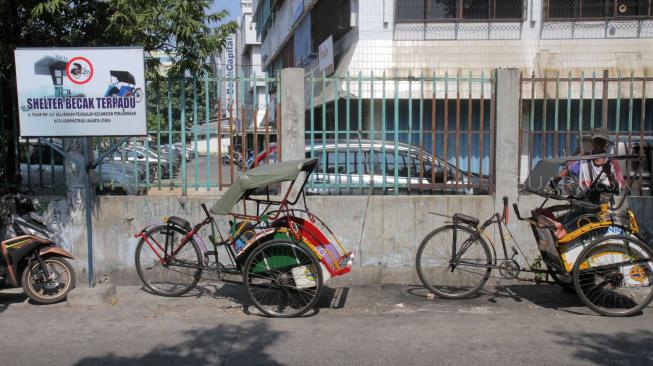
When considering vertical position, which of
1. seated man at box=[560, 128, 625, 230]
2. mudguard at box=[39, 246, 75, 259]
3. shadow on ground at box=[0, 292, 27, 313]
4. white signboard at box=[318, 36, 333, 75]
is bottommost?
shadow on ground at box=[0, 292, 27, 313]

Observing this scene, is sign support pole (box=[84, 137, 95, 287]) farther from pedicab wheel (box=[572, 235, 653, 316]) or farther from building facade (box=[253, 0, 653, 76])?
building facade (box=[253, 0, 653, 76])

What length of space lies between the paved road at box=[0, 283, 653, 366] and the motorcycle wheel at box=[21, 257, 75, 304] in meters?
0.13

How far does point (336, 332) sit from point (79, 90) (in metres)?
3.88

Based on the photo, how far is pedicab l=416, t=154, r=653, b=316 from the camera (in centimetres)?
598

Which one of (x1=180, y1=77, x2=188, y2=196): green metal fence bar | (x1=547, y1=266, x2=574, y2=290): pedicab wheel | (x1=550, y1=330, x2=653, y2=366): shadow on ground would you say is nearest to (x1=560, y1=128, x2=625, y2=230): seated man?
(x1=547, y1=266, x2=574, y2=290): pedicab wheel

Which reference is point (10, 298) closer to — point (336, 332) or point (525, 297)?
point (336, 332)

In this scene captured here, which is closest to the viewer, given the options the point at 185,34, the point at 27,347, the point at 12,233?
the point at 27,347

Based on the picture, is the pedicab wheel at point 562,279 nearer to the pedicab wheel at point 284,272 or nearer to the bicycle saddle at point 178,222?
the pedicab wheel at point 284,272

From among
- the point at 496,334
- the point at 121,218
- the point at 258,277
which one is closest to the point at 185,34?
the point at 121,218

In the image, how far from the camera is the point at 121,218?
7465 millimetres

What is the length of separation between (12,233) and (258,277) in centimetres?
278

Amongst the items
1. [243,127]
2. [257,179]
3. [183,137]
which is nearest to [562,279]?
[257,179]

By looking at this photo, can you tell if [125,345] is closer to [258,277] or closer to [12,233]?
[258,277]

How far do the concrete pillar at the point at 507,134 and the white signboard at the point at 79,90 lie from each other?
14.1 feet
